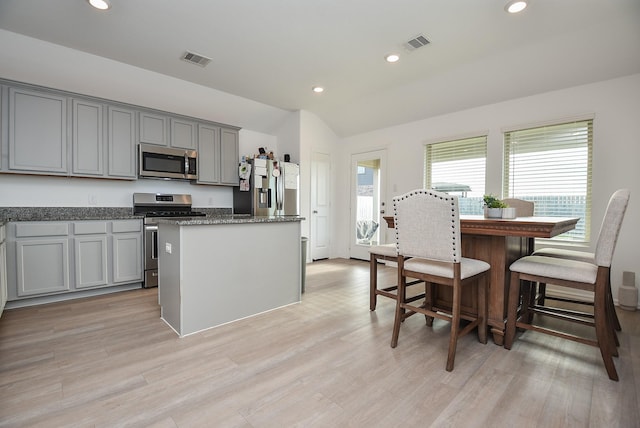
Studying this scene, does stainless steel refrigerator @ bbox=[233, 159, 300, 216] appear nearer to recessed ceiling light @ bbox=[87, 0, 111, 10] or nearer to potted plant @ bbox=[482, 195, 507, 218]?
recessed ceiling light @ bbox=[87, 0, 111, 10]

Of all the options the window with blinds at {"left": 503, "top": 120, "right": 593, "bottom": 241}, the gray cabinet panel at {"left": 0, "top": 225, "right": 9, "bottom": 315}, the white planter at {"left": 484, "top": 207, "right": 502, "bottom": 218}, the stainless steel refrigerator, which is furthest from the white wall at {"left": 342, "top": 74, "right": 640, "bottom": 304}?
the gray cabinet panel at {"left": 0, "top": 225, "right": 9, "bottom": 315}

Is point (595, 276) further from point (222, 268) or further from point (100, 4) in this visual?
point (100, 4)

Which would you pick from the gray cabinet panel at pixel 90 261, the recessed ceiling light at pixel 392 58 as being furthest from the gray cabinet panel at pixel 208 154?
the recessed ceiling light at pixel 392 58

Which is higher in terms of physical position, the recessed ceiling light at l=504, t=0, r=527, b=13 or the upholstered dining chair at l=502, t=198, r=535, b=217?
the recessed ceiling light at l=504, t=0, r=527, b=13

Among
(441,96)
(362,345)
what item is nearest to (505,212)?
(362,345)

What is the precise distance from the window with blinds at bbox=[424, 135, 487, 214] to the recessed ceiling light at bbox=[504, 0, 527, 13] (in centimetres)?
189

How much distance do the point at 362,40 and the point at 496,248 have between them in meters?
2.32

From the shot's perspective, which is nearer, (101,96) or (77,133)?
(77,133)

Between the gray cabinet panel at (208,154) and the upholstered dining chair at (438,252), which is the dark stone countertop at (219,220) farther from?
the gray cabinet panel at (208,154)

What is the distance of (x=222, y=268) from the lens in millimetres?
2506

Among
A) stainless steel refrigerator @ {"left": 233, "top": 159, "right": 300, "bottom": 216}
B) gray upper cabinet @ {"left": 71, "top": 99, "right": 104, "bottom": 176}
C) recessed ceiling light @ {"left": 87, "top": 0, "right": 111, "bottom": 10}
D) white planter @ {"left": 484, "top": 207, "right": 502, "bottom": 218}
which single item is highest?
recessed ceiling light @ {"left": 87, "top": 0, "right": 111, "bottom": 10}

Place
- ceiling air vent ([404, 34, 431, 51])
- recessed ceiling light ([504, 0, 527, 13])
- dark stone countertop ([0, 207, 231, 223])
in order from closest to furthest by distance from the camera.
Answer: recessed ceiling light ([504, 0, 527, 13]) → ceiling air vent ([404, 34, 431, 51]) → dark stone countertop ([0, 207, 231, 223])

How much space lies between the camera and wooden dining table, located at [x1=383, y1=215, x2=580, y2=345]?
1.94 m

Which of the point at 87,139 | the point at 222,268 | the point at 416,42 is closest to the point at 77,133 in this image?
the point at 87,139
